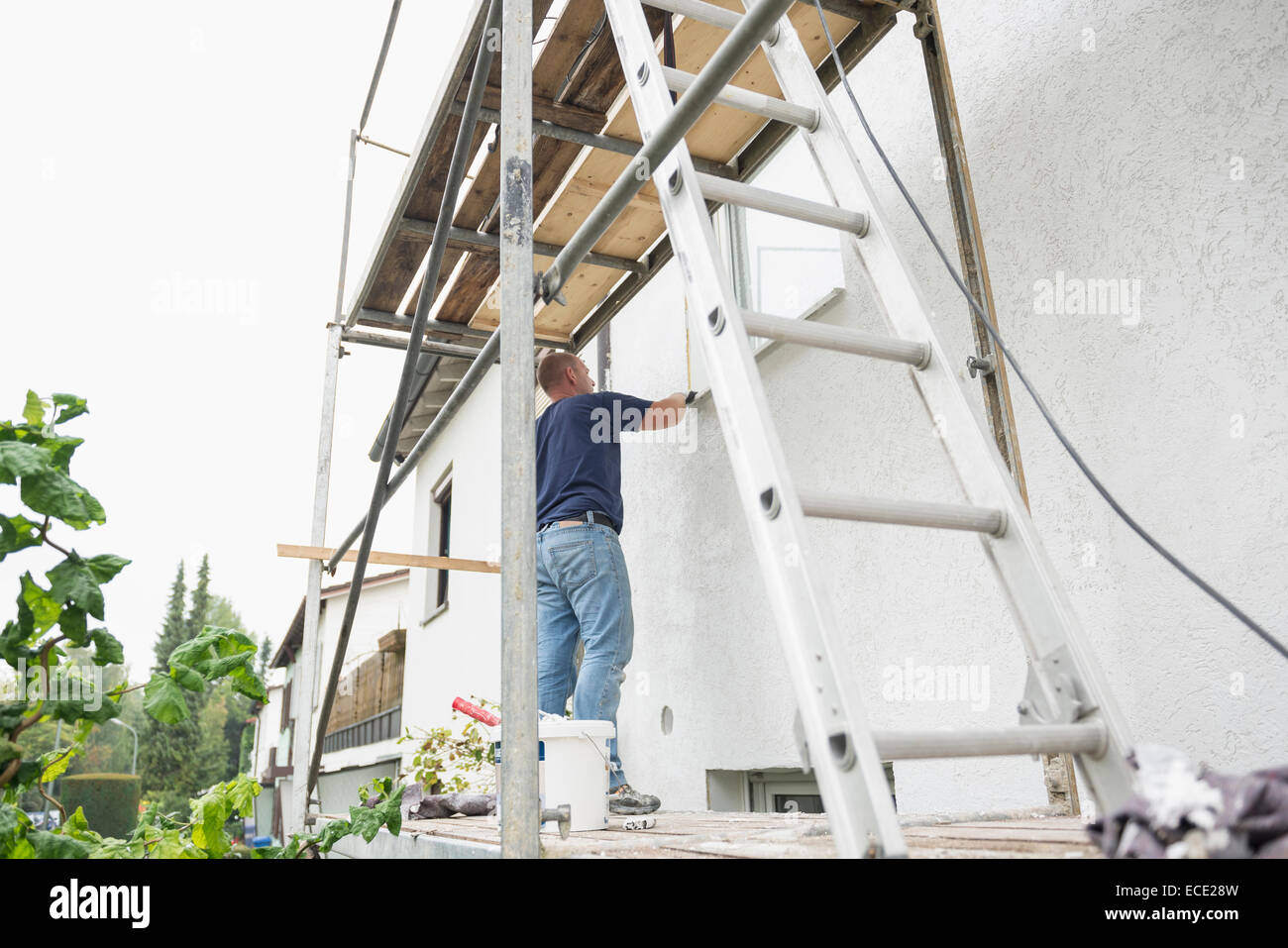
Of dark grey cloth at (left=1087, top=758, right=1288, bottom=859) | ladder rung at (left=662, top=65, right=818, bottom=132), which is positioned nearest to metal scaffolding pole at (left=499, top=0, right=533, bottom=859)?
ladder rung at (left=662, top=65, right=818, bottom=132)

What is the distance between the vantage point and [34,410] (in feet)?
4.87

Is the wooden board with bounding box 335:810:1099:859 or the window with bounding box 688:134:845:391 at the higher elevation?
the window with bounding box 688:134:845:391

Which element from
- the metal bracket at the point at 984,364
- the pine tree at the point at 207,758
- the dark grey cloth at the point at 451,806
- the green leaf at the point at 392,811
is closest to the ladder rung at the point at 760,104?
the metal bracket at the point at 984,364

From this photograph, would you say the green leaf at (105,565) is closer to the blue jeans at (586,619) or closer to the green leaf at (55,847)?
the green leaf at (55,847)

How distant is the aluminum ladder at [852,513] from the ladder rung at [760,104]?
2 centimetres

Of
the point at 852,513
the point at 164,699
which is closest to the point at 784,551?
the point at 852,513

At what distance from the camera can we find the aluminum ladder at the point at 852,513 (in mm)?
1085

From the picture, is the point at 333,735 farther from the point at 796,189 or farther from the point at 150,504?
the point at 150,504

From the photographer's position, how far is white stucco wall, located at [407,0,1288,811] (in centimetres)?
189

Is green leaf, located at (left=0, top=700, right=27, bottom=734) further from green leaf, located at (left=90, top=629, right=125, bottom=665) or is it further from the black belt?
the black belt

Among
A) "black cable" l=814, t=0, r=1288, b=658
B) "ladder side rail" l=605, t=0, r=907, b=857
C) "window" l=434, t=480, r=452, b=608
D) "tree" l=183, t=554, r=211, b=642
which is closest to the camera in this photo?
"ladder side rail" l=605, t=0, r=907, b=857

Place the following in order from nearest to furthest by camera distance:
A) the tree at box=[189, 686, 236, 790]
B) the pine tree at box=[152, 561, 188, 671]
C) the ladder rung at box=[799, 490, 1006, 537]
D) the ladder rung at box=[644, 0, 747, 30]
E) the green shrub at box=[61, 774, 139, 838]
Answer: the ladder rung at box=[799, 490, 1006, 537] → the ladder rung at box=[644, 0, 747, 30] → the green shrub at box=[61, 774, 139, 838] → the tree at box=[189, 686, 236, 790] → the pine tree at box=[152, 561, 188, 671]

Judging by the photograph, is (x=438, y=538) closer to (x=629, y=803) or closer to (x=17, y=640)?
(x=629, y=803)

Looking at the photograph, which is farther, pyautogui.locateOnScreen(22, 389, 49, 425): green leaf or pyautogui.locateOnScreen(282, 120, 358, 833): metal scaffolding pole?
pyautogui.locateOnScreen(282, 120, 358, 833): metal scaffolding pole
